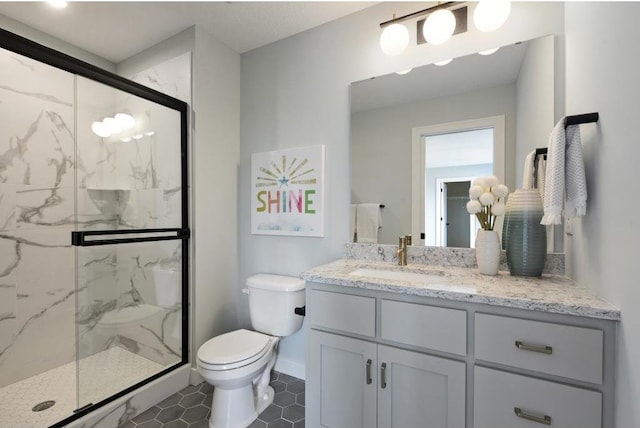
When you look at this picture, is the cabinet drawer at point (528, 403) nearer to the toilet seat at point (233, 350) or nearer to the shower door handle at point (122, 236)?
the toilet seat at point (233, 350)

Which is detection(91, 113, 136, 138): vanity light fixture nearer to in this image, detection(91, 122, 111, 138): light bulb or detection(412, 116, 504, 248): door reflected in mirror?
detection(91, 122, 111, 138): light bulb

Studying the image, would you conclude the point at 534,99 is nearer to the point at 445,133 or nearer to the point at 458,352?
the point at 445,133

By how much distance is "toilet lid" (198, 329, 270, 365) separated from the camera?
1.55 meters

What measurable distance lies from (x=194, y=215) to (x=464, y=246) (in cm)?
176

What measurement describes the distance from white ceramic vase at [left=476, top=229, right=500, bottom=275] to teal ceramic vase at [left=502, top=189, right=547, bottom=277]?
0.20 feet

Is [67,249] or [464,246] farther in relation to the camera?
[67,249]

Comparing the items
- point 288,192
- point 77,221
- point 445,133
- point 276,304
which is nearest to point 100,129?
point 77,221

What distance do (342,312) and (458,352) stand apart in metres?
0.49

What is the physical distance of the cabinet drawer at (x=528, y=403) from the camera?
3.04ft

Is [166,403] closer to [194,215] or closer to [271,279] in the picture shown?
[271,279]

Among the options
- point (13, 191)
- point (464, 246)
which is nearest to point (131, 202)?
point (13, 191)

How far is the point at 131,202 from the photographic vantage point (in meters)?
2.01

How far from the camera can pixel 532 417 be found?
38.8 inches

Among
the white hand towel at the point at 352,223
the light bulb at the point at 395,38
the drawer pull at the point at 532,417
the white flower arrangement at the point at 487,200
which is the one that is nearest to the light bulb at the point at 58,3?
the light bulb at the point at 395,38
